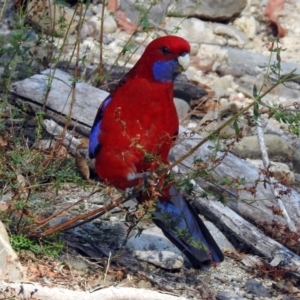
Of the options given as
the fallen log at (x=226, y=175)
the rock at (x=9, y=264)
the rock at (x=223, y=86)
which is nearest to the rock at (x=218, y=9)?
the rock at (x=223, y=86)

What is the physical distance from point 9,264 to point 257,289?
1211mm

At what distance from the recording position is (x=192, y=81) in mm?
6414

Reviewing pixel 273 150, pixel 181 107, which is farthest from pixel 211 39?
pixel 273 150

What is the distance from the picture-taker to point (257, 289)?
402cm

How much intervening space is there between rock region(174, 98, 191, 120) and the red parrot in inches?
73.7

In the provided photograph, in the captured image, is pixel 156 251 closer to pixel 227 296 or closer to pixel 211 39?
pixel 227 296

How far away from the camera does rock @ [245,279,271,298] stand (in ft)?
13.1

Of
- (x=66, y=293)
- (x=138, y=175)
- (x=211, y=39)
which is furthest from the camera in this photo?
(x=211, y=39)

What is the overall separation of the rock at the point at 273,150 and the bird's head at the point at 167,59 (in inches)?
62.3

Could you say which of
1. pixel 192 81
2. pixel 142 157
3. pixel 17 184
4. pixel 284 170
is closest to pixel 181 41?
pixel 142 157

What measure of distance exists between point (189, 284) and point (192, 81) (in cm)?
269

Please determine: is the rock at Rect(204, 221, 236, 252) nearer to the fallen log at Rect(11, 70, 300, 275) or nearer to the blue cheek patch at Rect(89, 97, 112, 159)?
the fallen log at Rect(11, 70, 300, 275)

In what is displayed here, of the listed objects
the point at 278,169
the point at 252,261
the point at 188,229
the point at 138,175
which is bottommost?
the point at 252,261

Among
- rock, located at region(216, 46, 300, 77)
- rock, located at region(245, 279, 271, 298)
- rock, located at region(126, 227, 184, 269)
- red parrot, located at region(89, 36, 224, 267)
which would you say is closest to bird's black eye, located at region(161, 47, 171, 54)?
red parrot, located at region(89, 36, 224, 267)
